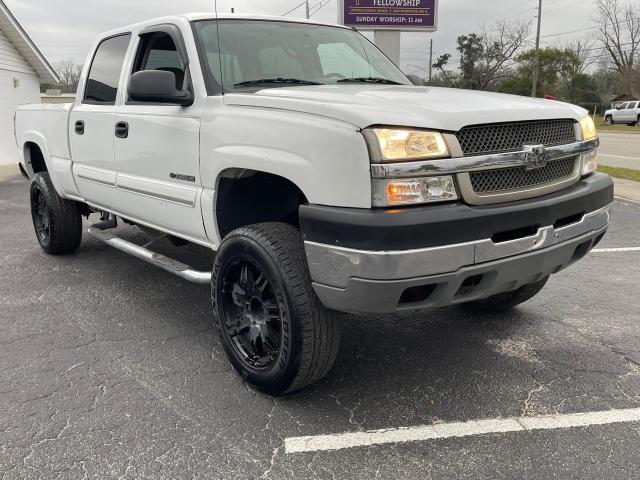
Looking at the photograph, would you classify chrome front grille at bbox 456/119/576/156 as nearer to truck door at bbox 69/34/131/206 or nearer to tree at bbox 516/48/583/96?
truck door at bbox 69/34/131/206

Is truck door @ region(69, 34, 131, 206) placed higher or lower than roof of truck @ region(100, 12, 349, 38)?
lower

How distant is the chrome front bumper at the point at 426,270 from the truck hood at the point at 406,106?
55 cm

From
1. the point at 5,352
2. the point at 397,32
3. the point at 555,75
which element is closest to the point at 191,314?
the point at 5,352

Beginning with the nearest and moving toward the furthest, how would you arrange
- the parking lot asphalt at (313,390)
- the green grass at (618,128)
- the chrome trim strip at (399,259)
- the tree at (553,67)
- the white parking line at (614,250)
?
1. the chrome trim strip at (399,259)
2. the parking lot asphalt at (313,390)
3. the white parking line at (614,250)
4. the green grass at (618,128)
5. the tree at (553,67)

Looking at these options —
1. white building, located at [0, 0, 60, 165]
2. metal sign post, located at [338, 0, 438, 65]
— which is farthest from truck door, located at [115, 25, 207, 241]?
→ white building, located at [0, 0, 60, 165]

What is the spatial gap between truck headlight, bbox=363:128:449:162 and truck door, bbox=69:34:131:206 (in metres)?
2.60

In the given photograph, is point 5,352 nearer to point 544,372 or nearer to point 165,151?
point 165,151

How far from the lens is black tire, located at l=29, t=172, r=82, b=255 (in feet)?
18.0

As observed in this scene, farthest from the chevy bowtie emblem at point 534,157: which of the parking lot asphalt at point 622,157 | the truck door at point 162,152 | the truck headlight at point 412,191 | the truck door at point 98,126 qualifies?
the parking lot asphalt at point 622,157

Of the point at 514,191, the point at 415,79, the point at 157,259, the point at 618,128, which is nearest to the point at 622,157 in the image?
the point at 415,79

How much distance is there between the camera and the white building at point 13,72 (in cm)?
1753

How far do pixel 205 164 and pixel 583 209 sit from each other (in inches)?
81.3

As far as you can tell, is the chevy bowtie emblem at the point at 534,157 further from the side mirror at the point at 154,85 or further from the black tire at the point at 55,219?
the black tire at the point at 55,219

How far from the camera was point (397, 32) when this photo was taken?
16.4 meters
